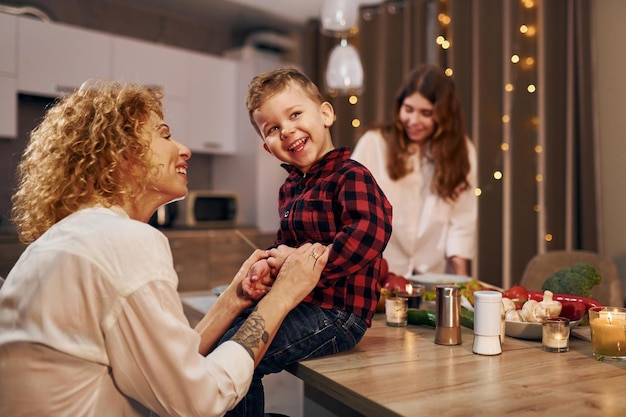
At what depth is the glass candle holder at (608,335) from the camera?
1.12 meters

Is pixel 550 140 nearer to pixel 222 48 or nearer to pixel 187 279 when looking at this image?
pixel 187 279

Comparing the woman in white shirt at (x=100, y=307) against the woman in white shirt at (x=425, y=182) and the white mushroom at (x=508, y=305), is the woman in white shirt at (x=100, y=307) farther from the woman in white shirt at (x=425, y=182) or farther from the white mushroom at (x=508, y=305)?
the woman in white shirt at (x=425, y=182)

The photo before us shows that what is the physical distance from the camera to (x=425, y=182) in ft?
8.77

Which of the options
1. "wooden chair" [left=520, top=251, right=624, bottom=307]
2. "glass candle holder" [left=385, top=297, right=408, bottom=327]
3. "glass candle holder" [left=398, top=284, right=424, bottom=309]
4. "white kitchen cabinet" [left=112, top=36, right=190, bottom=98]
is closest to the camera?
"glass candle holder" [left=385, top=297, right=408, bottom=327]

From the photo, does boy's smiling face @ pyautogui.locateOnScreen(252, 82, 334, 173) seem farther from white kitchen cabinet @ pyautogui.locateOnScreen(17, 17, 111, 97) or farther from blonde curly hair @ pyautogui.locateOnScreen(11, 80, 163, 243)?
white kitchen cabinet @ pyautogui.locateOnScreen(17, 17, 111, 97)

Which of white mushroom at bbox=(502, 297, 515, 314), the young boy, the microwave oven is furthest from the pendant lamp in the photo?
the microwave oven

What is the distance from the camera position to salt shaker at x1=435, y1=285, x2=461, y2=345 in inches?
48.9

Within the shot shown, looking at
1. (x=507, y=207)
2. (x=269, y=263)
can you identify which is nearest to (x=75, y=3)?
(x=507, y=207)

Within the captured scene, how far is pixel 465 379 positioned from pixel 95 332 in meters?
0.62

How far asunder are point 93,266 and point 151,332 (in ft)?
0.44

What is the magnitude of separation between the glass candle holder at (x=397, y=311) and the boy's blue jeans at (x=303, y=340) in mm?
260

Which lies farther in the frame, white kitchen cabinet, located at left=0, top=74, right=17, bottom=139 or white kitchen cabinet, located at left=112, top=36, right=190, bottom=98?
white kitchen cabinet, located at left=112, top=36, right=190, bottom=98

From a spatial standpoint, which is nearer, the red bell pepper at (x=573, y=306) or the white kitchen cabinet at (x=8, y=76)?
the red bell pepper at (x=573, y=306)

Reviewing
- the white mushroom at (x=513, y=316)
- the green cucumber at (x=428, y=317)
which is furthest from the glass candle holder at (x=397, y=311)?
the white mushroom at (x=513, y=316)
